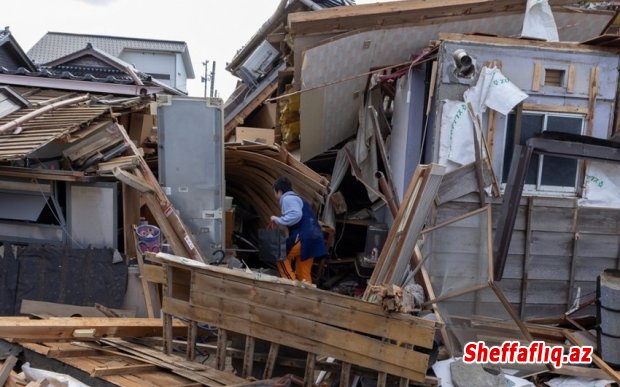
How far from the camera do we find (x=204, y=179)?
7.36 m

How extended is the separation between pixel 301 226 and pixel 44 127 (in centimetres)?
325

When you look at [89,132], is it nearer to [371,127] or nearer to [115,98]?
[115,98]

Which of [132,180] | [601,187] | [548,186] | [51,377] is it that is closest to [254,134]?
[132,180]

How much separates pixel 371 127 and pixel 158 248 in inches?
A: 153

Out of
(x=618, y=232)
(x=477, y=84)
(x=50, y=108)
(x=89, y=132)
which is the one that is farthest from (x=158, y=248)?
(x=618, y=232)

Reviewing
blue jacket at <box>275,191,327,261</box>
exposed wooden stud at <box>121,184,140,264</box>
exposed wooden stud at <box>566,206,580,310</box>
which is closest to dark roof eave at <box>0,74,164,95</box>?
exposed wooden stud at <box>121,184,140,264</box>

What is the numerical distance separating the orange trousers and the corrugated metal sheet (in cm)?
299

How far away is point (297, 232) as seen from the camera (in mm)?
7371

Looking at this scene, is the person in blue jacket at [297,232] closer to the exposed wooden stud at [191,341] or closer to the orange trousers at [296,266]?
the orange trousers at [296,266]

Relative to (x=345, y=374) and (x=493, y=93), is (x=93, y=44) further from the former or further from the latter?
(x=345, y=374)

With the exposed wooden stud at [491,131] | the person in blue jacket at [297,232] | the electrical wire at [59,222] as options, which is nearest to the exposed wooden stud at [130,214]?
the electrical wire at [59,222]

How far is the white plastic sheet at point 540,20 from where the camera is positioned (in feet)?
23.7

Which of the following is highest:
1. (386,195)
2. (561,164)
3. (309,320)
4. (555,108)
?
(555,108)

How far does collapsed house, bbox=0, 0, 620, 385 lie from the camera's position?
4.70 m
